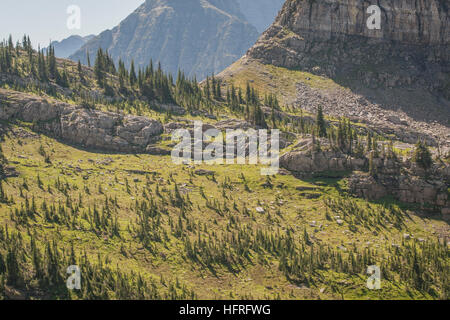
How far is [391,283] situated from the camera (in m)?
61.1

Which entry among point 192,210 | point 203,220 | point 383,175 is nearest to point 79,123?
point 192,210

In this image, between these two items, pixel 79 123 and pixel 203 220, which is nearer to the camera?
pixel 203 220

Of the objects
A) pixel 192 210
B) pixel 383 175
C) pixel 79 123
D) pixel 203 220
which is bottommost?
pixel 203 220

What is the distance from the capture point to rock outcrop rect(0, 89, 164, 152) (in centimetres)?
10638

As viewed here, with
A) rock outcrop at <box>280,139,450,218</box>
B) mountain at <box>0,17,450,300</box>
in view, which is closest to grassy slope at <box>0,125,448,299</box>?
mountain at <box>0,17,450,300</box>

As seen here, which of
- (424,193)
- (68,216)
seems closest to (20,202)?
(68,216)

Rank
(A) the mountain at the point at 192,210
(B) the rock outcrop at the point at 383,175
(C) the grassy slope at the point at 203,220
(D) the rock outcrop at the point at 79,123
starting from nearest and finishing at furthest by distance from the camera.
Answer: (A) the mountain at the point at 192,210, (C) the grassy slope at the point at 203,220, (B) the rock outcrop at the point at 383,175, (D) the rock outcrop at the point at 79,123

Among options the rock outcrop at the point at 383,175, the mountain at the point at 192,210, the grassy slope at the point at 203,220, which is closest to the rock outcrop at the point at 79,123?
the mountain at the point at 192,210

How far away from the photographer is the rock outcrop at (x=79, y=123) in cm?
10638

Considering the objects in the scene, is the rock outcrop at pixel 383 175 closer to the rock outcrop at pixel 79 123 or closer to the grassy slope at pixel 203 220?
the grassy slope at pixel 203 220

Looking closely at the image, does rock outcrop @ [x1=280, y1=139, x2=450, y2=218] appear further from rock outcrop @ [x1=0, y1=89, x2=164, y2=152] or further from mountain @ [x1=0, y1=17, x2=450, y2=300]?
rock outcrop @ [x1=0, y1=89, x2=164, y2=152]

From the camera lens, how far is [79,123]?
10762 cm

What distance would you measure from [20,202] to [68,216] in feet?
31.5

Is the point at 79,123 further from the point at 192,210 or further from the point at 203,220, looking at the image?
the point at 203,220
